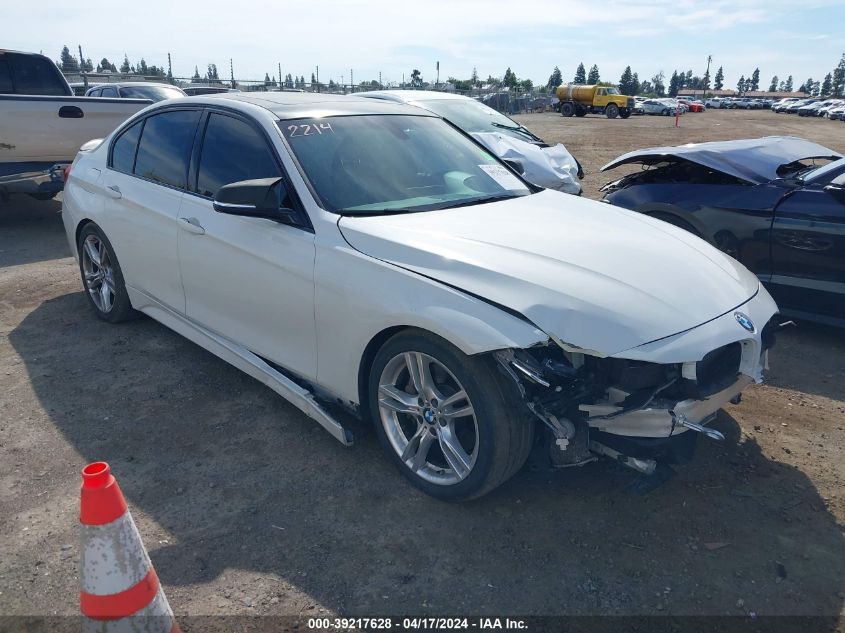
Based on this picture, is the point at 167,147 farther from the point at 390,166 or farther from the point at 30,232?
A: the point at 30,232

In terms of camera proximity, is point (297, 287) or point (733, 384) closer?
point (733, 384)

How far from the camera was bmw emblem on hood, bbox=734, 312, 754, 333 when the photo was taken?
2.96 meters

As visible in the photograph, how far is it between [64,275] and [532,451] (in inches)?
221

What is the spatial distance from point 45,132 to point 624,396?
791 cm

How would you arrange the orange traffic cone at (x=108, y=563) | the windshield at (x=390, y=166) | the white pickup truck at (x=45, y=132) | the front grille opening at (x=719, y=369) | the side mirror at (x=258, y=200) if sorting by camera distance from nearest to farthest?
the orange traffic cone at (x=108, y=563) < the front grille opening at (x=719, y=369) < the side mirror at (x=258, y=200) < the windshield at (x=390, y=166) < the white pickup truck at (x=45, y=132)

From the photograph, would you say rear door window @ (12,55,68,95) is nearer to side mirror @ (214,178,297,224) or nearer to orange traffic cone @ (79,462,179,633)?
side mirror @ (214,178,297,224)

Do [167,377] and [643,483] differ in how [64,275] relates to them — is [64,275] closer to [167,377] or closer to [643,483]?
[167,377]

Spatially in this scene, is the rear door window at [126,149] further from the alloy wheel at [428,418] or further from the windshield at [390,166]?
the alloy wheel at [428,418]

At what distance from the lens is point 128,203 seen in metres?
4.65

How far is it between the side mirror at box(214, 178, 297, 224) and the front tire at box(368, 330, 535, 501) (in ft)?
3.00

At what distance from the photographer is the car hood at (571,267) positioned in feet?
8.82

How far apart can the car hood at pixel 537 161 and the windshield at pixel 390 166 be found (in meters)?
4.39

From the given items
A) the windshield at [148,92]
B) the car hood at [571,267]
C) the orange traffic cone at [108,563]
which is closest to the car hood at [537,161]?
the car hood at [571,267]

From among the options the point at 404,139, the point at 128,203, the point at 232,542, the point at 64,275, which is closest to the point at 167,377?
the point at 128,203
